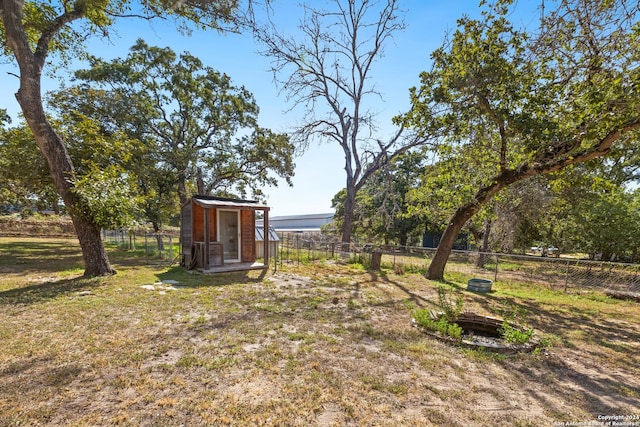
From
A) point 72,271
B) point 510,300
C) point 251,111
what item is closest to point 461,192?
point 510,300

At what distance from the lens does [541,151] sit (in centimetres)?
557

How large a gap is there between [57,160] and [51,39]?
333 cm

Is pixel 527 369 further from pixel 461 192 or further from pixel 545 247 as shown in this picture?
pixel 545 247

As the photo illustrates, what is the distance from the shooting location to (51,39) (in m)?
6.75

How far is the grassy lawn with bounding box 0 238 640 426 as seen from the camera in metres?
2.08

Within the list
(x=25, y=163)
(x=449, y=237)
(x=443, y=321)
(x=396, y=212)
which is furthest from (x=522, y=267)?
(x=25, y=163)

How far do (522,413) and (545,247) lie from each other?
64.3 ft

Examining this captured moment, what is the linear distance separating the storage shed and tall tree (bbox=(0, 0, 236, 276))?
2.27 meters

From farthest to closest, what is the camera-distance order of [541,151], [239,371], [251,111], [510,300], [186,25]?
[251,111], [186,25], [510,300], [541,151], [239,371]

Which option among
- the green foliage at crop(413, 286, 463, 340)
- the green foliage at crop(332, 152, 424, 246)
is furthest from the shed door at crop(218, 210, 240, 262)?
the green foliage at crop(332, 152, 424, 246)

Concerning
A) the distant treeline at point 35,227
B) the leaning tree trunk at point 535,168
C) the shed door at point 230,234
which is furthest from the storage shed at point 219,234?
the distant treeline at point 35,227

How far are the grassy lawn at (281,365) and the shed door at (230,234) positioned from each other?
3910 millimetres

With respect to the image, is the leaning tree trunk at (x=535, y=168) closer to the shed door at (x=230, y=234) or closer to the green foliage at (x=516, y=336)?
the green foliage at (x=516, y=336)

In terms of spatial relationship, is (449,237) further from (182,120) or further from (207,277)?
(182,120)
